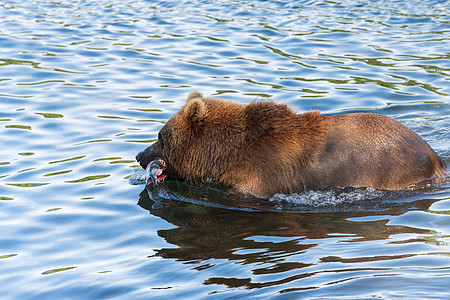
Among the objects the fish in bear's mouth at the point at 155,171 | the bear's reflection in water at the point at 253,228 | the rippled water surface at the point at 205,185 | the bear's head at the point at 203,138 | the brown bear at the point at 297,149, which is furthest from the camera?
the fish in bear's mouth at the point at 155,171

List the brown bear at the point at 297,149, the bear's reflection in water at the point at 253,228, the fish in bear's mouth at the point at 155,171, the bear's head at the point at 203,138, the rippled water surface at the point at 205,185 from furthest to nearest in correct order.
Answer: the fish in bear's mouth at the point at 155,171
the bear's head at the point at 203,138
the brown bear at the point at 297,149
the bear's reflection in water at the point at 253,228
the rippled water surface at the point at 205,185

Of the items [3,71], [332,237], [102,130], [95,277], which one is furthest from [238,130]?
[3,71]

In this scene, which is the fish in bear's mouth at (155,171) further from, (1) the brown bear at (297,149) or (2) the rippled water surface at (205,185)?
(1) the brown bear at (297,149)

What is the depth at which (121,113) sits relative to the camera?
11.7 metres

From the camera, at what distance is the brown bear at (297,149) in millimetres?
7613

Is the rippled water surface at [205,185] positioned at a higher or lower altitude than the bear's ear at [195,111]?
lower

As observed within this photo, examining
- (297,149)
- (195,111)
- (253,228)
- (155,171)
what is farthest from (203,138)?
A: (253,228)

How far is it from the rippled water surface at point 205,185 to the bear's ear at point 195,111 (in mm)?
849

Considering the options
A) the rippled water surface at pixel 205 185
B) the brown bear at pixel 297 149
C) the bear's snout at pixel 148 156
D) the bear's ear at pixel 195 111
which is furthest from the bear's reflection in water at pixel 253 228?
the bear's ear at pixel 195 111

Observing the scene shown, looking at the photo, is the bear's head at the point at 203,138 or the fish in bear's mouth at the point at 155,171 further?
the fish in bear's mouth at the point at 155,171

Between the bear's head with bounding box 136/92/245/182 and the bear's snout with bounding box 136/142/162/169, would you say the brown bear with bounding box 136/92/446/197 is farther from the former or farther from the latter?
the bear's snout with bounding box 136/142/162/169

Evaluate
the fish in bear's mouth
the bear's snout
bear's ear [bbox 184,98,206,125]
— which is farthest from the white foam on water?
the bear's snout

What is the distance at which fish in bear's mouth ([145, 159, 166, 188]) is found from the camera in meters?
8.88

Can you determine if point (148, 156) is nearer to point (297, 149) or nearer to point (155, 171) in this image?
point (155, 171)
